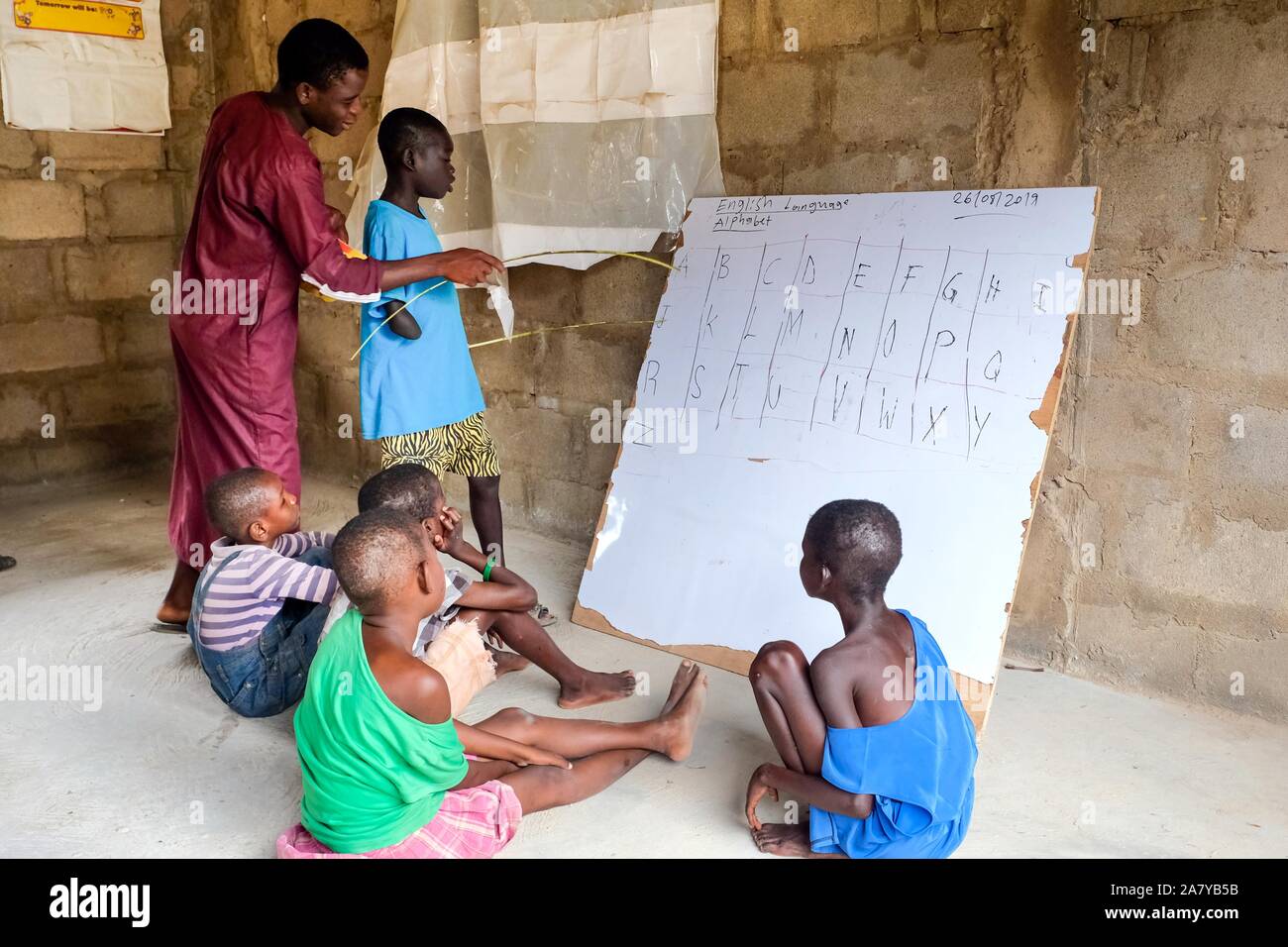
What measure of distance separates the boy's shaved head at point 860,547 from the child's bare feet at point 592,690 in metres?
0.95

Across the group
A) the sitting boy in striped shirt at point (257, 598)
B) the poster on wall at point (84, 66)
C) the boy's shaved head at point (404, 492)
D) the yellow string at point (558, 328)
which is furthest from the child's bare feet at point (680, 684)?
the poster on wall at point (84, 66)

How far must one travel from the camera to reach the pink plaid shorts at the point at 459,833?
6.75 ft

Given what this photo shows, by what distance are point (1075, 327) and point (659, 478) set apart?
1229 mm

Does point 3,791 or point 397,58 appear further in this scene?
point 397,58

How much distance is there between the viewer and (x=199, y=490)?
3238 mm

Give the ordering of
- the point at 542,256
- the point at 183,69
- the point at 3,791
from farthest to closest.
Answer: the point at 183,69 → the point at 542,256 → the point at 3,791

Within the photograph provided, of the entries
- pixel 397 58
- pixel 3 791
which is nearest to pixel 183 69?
pixel 397 58

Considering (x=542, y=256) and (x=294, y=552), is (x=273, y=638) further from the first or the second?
(x=542, y=256)

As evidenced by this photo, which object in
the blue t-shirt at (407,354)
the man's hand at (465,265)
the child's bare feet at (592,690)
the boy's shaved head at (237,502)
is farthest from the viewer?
the blue t-shirt at (407,354)

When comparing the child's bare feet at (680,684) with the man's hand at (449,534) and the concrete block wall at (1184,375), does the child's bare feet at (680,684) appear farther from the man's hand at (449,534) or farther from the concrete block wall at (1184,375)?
the concrete block wall at (1184,375)

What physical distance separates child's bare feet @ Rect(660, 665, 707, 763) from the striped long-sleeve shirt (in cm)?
84

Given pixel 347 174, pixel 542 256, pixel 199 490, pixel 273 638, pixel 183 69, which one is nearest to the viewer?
pixel 273 638

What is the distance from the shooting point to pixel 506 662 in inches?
121

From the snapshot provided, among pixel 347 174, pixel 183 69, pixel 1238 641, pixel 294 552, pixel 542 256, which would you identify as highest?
pixel 183 69
